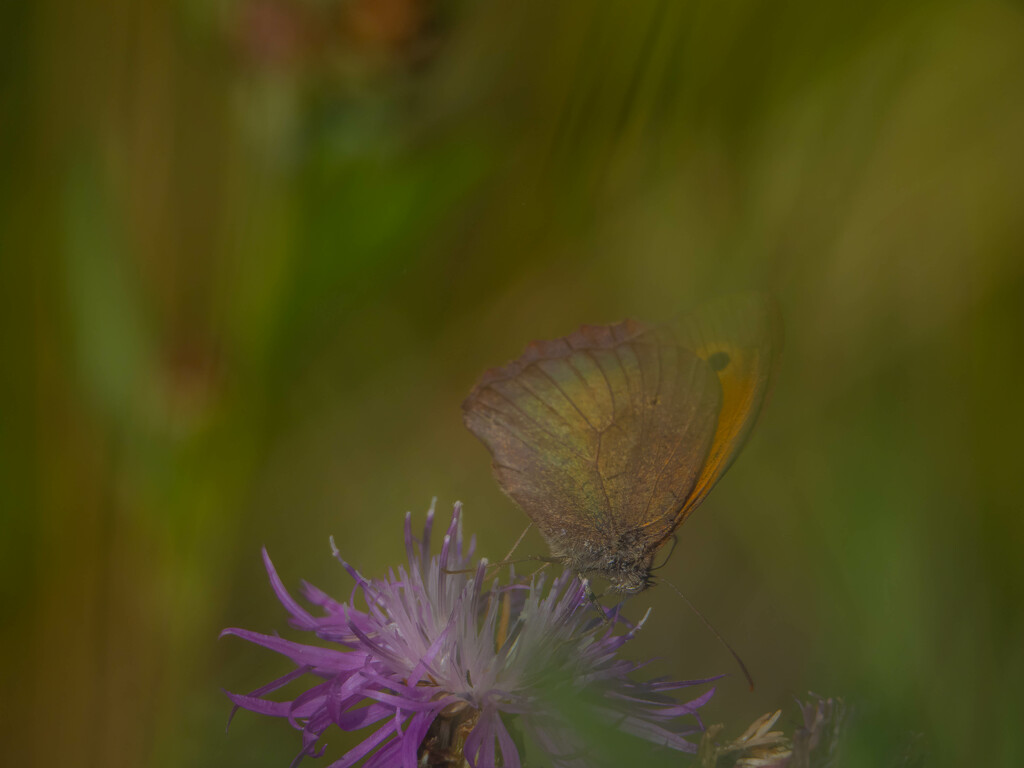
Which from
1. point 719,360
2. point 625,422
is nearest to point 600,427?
point 625,422

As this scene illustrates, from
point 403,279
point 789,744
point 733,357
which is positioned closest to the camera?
point 789,744

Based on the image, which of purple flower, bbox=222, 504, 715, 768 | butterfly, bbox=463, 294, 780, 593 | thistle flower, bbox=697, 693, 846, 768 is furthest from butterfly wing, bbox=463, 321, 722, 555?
thistle flower, bbox=697, 693, 846, 768

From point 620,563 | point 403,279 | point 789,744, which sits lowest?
point 789,744

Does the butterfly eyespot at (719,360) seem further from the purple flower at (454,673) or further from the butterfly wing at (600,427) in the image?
the purple flower at (454,673)

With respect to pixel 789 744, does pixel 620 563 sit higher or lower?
higher

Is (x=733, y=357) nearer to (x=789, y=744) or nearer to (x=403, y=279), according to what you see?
(x=789, y=744)

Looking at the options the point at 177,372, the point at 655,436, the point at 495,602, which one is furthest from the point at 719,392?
the point at 177,372

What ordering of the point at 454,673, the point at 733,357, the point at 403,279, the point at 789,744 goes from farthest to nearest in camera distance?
the point at 403,279, the point at 733,357, the point at 454,673, the point at 789,744

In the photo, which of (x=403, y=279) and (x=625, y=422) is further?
(x=403, y=279)
